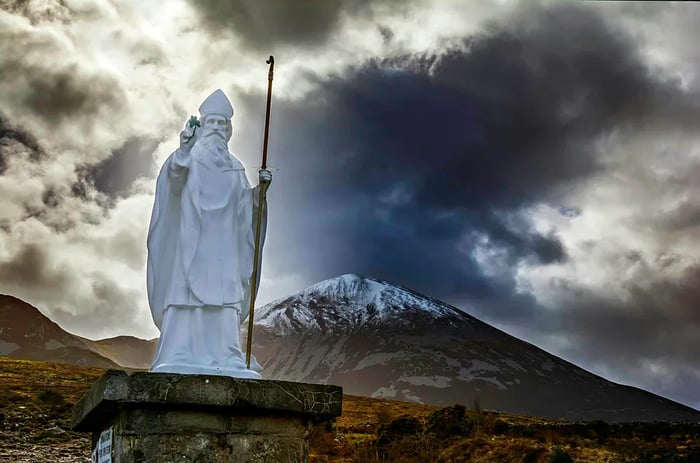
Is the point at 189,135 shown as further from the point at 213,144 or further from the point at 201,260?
the point at 201,260

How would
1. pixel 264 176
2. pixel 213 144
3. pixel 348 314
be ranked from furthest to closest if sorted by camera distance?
pixel 348 314 → pixel 213 144 → pixel 264 176

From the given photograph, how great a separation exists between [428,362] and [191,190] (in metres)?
143

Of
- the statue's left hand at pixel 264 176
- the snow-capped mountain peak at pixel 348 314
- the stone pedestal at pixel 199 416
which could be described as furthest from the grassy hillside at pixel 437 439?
the snow-capped mountain peak at pixel 348 314

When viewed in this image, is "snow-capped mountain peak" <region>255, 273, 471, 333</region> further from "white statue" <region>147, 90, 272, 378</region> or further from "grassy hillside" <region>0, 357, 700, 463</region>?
"white statue" <region>147, 90, 272, 378</region>

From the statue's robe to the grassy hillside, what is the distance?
51.1 feet

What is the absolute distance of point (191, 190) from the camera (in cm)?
924

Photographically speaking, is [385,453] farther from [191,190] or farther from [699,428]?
[191,190]

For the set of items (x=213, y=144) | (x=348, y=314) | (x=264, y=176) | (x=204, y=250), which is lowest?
(x=204, y=250)

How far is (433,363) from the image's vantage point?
486 feet

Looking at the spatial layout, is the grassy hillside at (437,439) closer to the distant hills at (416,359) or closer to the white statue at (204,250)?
the white statue at (204,250)

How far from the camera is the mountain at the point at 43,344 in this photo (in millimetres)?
118125

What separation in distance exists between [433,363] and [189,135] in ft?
465

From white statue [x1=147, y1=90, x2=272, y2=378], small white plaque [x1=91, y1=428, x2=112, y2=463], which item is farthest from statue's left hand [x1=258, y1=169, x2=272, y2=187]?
small white plaque [x1=91, y1=428, x2=112, y2=463]

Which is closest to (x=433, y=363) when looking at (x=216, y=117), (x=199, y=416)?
(x=216, y=117)
